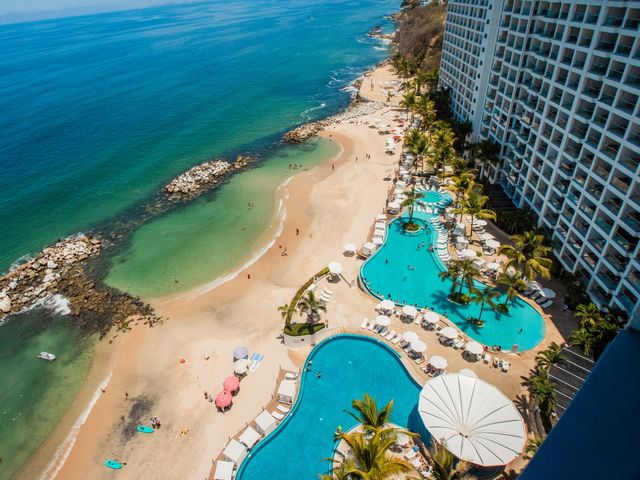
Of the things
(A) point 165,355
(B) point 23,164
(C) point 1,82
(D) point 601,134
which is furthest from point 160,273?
(C) point 1,82

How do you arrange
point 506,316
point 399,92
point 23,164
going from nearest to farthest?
point 506,316 < point 23,164 < point 399,92

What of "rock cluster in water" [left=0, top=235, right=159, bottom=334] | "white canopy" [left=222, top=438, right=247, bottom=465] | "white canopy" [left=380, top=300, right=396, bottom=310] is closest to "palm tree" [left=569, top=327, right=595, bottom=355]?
"white canopy" [left=380, top=300, right=396, bottom=310]

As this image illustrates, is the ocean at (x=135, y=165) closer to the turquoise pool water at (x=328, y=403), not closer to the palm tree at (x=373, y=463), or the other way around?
the turquoise pool water at (x=328, y=403)

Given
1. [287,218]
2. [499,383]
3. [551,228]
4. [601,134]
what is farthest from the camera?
[287,218]

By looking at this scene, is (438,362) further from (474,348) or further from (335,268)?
(335,268)

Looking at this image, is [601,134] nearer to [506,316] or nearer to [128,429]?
[506,316]

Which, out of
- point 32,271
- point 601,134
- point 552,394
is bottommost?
point 32,271
